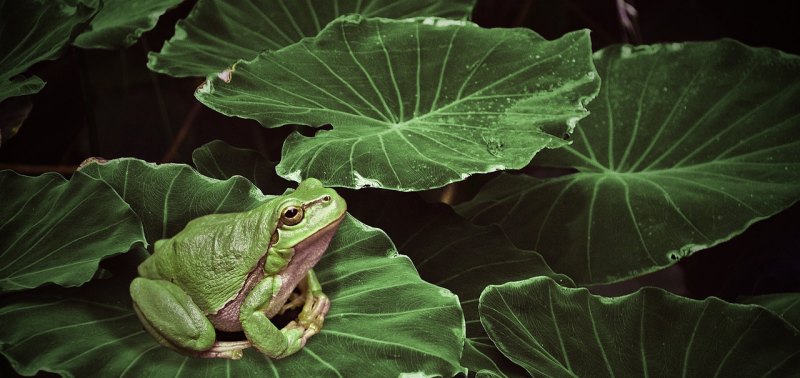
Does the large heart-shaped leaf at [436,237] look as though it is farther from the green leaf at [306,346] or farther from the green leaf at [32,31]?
the green leaf at [32,31]

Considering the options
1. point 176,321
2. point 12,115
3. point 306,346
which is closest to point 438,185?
point 306,346

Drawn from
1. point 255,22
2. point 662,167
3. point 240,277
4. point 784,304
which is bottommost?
point 784,304

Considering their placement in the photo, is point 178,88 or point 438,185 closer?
point 438,185

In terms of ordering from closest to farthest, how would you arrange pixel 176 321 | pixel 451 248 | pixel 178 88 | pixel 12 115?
pixel 176 321 < pixel 451 248 < pixel 12 115 < pixel 178 88

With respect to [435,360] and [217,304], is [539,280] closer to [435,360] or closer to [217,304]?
[435,360]

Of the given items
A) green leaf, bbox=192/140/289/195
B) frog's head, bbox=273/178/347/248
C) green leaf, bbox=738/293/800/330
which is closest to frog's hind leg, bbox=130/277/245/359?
frog's head, bbox=273/178/347/248

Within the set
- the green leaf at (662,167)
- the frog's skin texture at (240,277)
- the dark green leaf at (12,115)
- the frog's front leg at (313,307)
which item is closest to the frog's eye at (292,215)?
the frog's skin texture at (240,277)

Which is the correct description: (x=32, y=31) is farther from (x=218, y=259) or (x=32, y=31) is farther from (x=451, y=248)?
(x=451, y=248)

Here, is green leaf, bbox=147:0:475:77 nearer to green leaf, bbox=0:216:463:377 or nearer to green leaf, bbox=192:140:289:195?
green leaf, bbox=192:140:289:195
